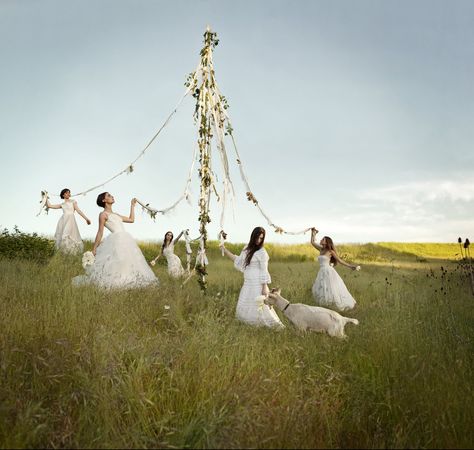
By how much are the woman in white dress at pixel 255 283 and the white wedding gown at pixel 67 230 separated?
10385mm

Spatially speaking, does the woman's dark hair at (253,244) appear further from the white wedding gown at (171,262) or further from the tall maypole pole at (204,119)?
the white wedding gown at (171,262)

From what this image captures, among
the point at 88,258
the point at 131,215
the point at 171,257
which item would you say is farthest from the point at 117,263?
the point at 171,257

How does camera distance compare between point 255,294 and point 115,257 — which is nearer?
point 255,294

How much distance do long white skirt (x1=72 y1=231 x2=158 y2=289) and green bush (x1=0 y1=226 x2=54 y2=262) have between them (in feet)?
17.0

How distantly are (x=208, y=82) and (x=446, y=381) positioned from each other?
707 centimetres

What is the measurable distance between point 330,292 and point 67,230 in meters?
10.4

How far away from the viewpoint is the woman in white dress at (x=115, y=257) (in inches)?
418

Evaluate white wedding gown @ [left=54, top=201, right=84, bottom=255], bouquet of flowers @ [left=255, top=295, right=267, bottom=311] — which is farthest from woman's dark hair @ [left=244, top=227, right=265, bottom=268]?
white wedding gown @ [left=54, top=201, right=84, bottom=255]

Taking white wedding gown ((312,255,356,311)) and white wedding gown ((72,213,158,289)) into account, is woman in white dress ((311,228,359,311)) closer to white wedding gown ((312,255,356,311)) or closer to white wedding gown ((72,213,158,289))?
white wedding gown ((312,255,356,311))

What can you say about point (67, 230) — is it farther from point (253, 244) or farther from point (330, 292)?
point (253, 244)

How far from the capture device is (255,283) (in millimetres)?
8797

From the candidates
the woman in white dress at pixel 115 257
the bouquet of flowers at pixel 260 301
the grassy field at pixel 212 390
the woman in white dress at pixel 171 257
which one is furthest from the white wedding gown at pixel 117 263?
the woman in white dress at pixel 171 257

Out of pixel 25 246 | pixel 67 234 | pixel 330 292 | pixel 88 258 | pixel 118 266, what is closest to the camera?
pixel 88 258

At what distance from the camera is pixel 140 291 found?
933cm
